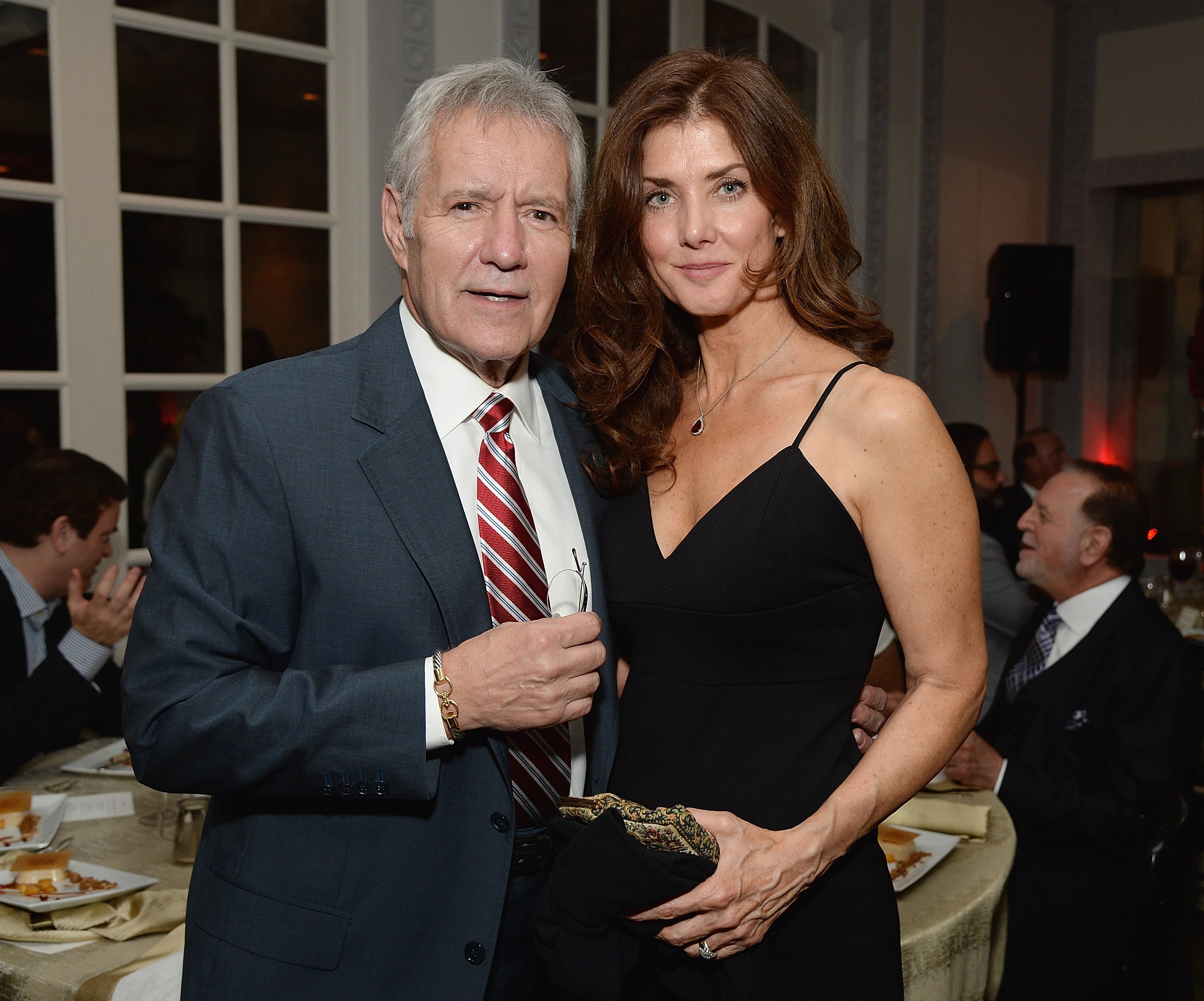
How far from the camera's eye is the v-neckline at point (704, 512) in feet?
5.04

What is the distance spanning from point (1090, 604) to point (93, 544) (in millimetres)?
2849

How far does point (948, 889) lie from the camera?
6.69 feet

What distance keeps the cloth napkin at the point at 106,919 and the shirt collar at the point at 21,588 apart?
4.65 ft

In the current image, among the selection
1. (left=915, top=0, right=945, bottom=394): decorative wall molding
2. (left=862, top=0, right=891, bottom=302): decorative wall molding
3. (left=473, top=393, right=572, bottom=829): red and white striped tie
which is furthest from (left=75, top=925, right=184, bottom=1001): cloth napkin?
(left=915, top=0, right=945, bottom=394): decorative wall molding

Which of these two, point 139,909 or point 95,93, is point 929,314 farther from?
point 139,909

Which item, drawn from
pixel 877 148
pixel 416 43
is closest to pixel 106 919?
pixel 416 43

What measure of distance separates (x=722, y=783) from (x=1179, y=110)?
7.74 m

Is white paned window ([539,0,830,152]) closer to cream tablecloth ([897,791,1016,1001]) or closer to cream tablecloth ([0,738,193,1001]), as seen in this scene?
cream tablecloth ([0,738,193,1001])

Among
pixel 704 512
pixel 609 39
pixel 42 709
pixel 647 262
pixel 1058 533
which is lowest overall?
pixel 42 709

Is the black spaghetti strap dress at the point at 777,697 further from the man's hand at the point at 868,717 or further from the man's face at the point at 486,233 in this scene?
the man's face at the point at 486,233

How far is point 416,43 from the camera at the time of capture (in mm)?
4125

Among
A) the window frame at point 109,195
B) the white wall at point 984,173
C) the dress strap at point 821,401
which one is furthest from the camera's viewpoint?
the white wall at point 984,173

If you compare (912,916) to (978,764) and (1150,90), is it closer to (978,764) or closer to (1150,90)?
(978,764)

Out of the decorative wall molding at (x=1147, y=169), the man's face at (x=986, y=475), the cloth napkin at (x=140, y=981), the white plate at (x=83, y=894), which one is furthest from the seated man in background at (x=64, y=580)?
the decorative wall molding at (x=1147, y=169)
